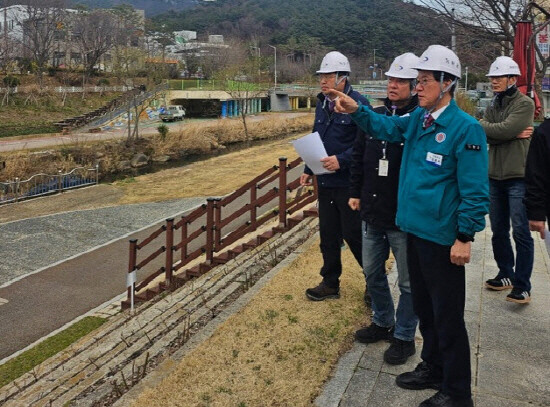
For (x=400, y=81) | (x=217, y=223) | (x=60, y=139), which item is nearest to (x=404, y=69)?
(x=400, y=81)

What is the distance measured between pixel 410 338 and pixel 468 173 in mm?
1378

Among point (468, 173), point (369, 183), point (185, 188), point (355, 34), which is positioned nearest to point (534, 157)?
point (468, 173)

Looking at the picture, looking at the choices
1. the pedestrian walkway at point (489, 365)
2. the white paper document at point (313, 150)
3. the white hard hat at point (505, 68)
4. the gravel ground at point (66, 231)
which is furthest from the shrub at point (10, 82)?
the pedestrian walkway at point (489, 365)

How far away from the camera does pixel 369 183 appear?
350 cm

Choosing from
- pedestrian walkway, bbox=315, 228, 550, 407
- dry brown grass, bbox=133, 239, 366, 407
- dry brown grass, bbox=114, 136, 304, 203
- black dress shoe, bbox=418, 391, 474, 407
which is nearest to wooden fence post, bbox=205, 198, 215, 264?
dry brown grass, bbox=133, 239, 366, 407

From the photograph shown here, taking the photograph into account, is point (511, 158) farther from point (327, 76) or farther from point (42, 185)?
point (42, 185)

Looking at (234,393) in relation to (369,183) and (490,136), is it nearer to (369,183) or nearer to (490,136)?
(369,183)

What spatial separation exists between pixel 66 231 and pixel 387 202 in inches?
464

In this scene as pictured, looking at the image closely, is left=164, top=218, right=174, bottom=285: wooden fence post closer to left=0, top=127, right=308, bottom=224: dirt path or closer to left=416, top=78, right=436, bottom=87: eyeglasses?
left=416, top=78, right=436, bottom=87: eyeglasses

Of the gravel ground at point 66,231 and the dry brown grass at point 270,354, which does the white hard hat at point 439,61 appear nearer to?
the dry brown grass at point 270,354

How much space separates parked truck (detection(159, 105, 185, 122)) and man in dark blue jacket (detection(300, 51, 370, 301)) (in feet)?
130

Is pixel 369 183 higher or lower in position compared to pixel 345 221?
higher

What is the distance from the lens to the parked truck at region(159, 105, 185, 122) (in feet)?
139

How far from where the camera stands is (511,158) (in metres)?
4.14
